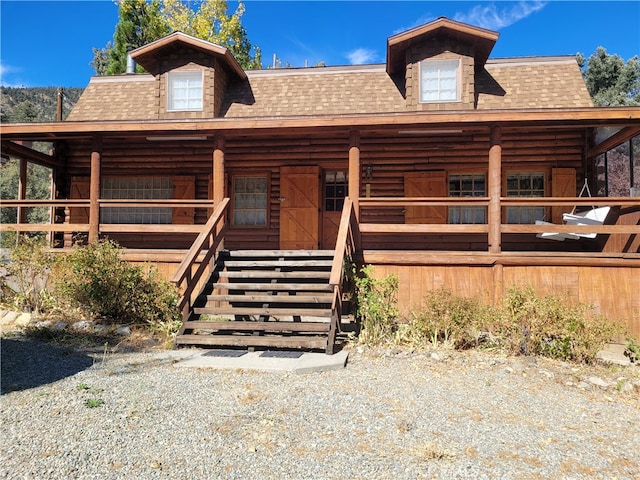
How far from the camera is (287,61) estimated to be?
2947 cm

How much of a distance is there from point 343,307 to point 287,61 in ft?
86.9

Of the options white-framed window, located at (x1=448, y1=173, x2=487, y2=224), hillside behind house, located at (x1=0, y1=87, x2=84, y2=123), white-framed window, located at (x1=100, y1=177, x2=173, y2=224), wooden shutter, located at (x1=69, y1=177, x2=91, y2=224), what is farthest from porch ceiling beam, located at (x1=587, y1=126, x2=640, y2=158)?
hillside behind house, located at (x1=0, y1=87, x2=84, y2=123)

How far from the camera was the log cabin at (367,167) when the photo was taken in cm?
706

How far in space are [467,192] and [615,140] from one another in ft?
9.53

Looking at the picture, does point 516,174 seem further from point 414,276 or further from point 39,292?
point 39,292

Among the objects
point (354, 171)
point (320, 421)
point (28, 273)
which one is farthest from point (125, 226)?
point (320, 421)

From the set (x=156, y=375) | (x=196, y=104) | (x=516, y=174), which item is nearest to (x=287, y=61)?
(x=196, y=104)

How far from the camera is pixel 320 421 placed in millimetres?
3412

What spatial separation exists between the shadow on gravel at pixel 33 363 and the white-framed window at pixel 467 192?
769 cm

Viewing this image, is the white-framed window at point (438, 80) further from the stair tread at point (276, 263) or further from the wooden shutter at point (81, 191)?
the wooden shutter at point (81, 191)

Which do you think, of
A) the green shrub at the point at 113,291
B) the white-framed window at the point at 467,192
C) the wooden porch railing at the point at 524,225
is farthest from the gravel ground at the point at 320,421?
the white-framed window at the point at 467,192

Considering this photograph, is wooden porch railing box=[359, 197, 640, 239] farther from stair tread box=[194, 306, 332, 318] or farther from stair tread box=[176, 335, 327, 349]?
stair tread box=[176, 335, 327, 349]

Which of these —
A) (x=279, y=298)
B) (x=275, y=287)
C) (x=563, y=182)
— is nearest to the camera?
(x=279, y=298)

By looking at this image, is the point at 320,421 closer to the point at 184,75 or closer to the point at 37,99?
the point at 184,75
